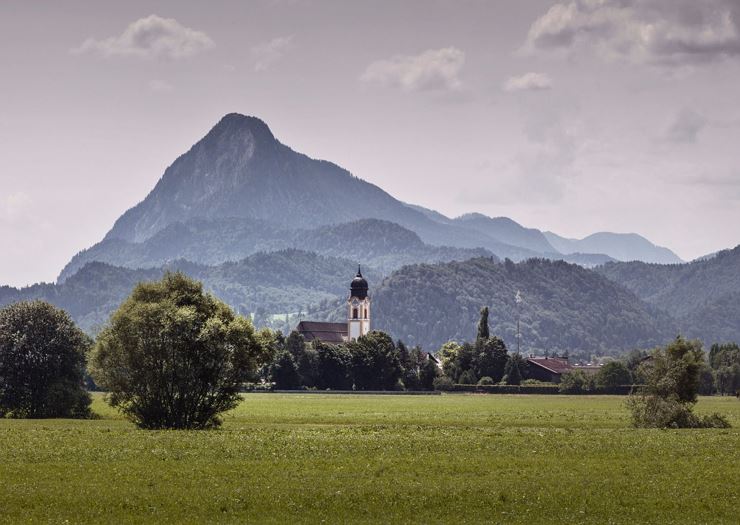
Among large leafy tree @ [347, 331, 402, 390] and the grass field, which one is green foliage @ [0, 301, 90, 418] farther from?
large leafy tree @ [347, 331, 402, 390]

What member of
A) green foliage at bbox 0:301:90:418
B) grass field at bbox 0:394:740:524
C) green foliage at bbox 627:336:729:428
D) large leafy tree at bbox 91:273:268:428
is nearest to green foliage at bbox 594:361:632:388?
green foliage at bbox 627:336:729:428

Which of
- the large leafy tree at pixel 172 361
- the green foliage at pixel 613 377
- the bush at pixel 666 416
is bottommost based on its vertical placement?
the bush at pixel 666 416

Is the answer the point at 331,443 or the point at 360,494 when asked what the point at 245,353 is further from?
the point at 360,494

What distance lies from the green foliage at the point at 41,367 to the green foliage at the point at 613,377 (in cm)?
11058

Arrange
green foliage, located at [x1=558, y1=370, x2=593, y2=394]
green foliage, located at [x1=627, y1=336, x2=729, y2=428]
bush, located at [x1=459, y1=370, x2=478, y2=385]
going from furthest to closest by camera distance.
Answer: bush, located at [x1=459, y1=370, x2=478, y2=385]
green foliage, located at [x1=558, y1=370, x2=593, y2=394]
green foliage, located at [x1=627, y1=336, x2=729, y2=428]

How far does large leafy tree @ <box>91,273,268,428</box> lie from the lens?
231 ft

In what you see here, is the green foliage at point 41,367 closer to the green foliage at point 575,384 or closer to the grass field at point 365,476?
the grass field at point 365,476

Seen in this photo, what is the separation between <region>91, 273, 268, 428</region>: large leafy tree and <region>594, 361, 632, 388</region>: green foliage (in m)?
124

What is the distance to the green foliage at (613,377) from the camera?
616 feet

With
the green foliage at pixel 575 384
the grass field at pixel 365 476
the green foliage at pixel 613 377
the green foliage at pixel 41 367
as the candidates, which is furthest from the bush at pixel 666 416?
the green foliage at pixel 613 377

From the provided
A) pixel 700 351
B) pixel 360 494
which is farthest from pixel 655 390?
pixel 360 494

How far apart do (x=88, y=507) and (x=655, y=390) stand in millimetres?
51100

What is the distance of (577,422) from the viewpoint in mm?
87188

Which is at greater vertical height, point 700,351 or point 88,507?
point 700,351
